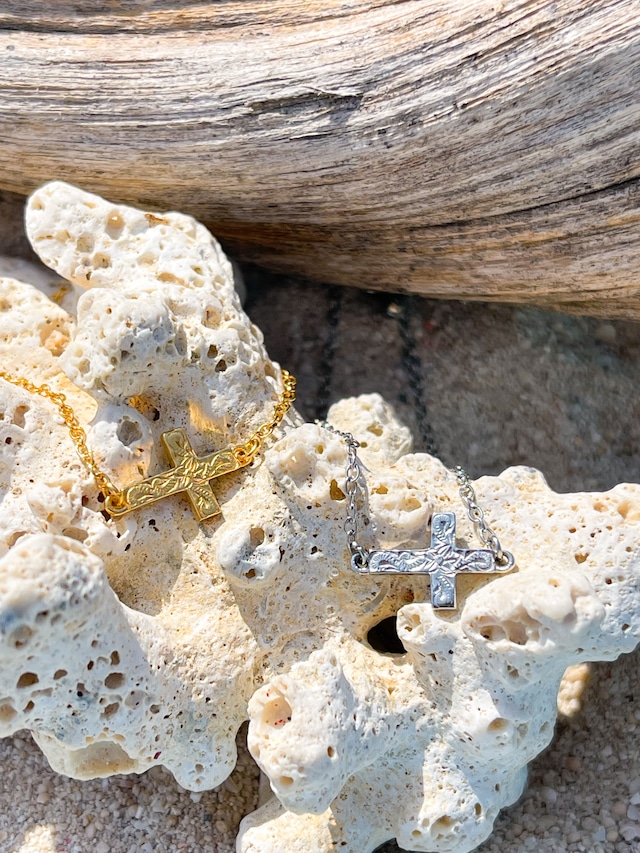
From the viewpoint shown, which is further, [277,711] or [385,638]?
[385,638]

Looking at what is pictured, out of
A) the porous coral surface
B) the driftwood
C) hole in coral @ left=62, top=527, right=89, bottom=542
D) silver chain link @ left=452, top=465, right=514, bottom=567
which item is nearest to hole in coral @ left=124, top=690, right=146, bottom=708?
the porous coral surface

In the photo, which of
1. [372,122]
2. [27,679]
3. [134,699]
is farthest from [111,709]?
[372,122]

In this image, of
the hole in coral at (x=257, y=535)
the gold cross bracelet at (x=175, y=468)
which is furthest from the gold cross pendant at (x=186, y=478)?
the hole in coral at (x=257, y=535)

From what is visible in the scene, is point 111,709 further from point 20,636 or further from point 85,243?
point 85,243

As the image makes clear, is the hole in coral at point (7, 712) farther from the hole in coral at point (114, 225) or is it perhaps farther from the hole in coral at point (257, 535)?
the hole in coral at point (114, 225)

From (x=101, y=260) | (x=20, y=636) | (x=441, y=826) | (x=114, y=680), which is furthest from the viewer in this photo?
(x=101, y=260)

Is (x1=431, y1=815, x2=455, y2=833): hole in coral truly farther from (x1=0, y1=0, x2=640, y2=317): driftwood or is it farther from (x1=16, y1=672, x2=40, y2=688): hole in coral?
(x1=0, y1=0, x2=640, y2=317): driftwood

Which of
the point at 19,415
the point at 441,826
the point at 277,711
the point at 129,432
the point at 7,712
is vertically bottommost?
the point at 441,826

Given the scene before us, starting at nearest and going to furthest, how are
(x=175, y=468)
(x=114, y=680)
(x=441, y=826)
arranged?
1. (x=114, y=680)
2. (x=441, y=826)
3. (x=175, y=468)
